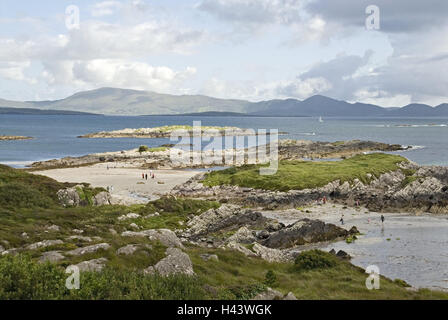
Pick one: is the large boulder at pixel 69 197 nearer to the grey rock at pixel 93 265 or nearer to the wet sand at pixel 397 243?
the wet sand at pixel 397 243

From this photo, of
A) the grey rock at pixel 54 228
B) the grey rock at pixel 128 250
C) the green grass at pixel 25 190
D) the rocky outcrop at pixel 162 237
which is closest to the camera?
the grey rock at pixel 128 250

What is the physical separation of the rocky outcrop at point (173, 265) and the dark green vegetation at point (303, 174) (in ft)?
174

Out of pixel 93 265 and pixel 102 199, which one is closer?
pixel 93 265

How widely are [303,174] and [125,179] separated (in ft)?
128

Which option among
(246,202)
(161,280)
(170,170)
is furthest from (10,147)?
(161,280)

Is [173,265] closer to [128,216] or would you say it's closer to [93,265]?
[93,265]

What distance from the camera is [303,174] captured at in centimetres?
8694

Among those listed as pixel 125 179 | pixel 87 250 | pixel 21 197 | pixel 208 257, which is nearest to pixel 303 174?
pixel 125 179

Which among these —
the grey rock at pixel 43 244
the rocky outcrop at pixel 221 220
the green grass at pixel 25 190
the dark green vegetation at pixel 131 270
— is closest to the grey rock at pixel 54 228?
the dark green vegetation at pixel 131 270

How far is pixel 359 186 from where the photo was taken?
81.5 m

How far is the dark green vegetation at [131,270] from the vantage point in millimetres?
19266

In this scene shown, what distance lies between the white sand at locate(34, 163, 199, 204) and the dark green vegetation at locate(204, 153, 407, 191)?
10.3 meters

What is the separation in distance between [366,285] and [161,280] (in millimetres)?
13987

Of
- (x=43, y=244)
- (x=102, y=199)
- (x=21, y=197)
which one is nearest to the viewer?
(x=43, y=244)
